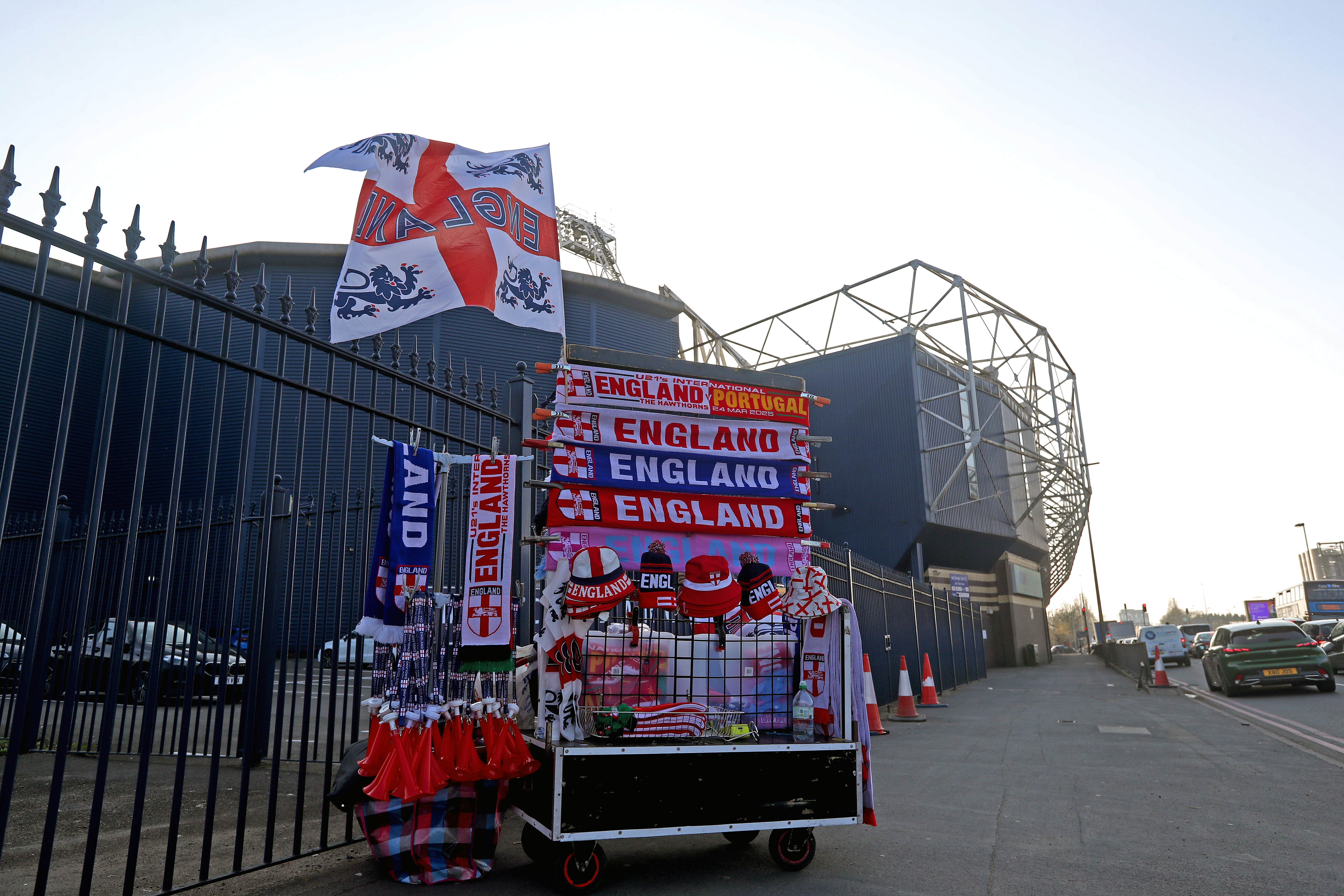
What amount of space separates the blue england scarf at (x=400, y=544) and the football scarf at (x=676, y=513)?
30.4 inches

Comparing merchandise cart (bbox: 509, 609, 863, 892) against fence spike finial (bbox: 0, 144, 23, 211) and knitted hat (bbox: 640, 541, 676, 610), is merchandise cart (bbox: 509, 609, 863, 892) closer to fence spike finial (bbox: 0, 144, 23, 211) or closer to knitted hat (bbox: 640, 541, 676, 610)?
knitted hat (bbox: 640, 541, 676, 610)

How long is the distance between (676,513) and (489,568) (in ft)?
4.15

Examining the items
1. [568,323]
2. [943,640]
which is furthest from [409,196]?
[568,323]

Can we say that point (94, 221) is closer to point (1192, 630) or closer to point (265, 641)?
point (265, 641)

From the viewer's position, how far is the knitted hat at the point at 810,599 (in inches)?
200

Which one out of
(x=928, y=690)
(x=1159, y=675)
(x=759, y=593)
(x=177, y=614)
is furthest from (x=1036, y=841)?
(x=1159, y=675)

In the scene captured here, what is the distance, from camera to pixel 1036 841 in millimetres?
5445

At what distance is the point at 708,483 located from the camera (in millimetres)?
5496

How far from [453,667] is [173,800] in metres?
1.70

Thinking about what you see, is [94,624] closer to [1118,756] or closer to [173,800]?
[173,800]

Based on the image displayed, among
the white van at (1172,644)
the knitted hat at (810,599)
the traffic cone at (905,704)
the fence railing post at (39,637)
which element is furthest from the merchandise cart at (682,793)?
the white van at (1172,644)

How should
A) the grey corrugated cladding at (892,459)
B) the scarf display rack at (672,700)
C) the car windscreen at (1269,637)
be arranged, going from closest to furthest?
the scarf display rack at (672,700)
the car windscreen at (1269,637)
the grey corrugated cladding at (892,459)

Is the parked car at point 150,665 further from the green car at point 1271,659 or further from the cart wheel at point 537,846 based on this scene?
the green car at point 1271,659

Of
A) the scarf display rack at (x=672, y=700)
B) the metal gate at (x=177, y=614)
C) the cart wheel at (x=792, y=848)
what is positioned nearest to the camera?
the metal gate at (x=177, y=614)
